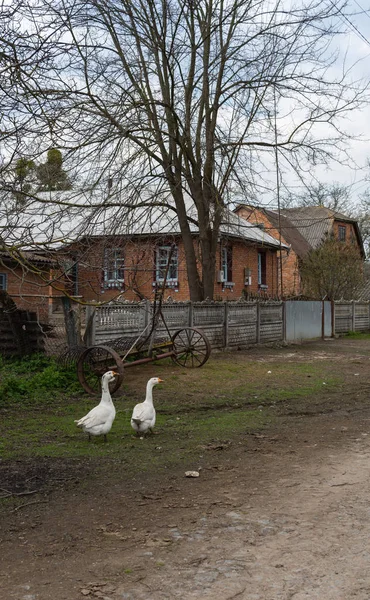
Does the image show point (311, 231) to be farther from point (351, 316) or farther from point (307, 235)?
point (351, 316)

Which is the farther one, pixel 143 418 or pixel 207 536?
pixel 143 418

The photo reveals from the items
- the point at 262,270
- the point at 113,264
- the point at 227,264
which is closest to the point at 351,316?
the point at 227,264

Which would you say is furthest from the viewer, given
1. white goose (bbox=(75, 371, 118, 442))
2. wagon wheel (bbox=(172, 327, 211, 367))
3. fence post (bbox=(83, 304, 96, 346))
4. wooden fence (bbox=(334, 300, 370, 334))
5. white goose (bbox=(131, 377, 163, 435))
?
Result: wooden fence (bbox=(334, 300, 370, 334))

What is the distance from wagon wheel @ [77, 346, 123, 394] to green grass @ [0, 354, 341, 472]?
0.73 ft

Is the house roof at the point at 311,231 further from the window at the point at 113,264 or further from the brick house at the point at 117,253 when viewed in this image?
the window at the point at 113,264

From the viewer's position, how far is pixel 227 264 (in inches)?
1348

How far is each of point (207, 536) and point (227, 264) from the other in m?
29.6

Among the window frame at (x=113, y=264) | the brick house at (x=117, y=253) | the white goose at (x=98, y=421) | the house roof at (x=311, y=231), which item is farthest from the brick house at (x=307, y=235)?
the white goose at (x=98, y=421)

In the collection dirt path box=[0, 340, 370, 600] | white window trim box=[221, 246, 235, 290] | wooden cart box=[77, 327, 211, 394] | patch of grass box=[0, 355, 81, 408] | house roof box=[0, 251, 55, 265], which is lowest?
dirt path box=[0, 340, 370, 600]

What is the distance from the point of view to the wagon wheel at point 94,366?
11.7 meters

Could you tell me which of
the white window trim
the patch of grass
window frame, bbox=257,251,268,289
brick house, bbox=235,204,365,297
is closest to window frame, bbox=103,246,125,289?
the patch of grass

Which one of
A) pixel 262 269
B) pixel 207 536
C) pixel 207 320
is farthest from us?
pixel 262 269

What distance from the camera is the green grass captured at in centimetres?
770

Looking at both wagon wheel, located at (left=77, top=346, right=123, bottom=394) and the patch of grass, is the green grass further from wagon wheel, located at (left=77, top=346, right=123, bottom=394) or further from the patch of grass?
wagon wheel, located at (left=77, top=346, right=123, bottom=394)
